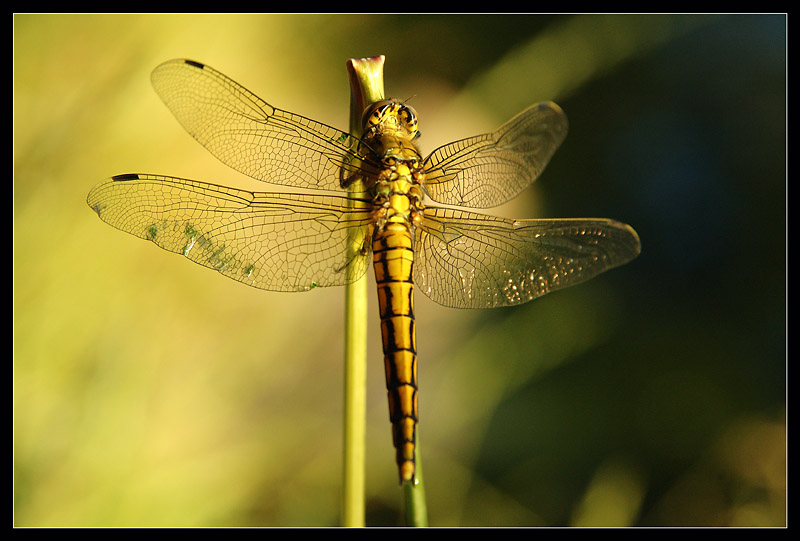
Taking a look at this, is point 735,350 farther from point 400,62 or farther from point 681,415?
point 400,62

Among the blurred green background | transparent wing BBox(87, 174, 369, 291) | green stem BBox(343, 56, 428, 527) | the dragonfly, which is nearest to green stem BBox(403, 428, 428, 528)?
green stem BBox(343, 56, 428, 527)

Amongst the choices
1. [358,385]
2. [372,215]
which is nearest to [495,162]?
[372,215]

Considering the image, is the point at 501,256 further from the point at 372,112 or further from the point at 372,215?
the point at 372,112

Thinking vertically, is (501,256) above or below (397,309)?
above

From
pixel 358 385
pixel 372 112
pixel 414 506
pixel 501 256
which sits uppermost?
pixel 372 112

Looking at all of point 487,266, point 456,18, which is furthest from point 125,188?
point 456,18
